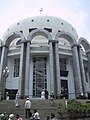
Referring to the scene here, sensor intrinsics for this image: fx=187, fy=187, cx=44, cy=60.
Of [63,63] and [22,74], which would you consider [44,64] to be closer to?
[63,63]

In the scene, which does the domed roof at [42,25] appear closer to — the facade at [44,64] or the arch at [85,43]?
the facade at [44,64]

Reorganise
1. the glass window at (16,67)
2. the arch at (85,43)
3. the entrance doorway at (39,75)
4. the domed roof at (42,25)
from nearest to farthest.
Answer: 1. the entrance doorway at (39,75)
2. the glass window at (16,67)
3. the arch at (85,43)
4. the domed roof at (42,25)

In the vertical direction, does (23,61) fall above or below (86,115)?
above

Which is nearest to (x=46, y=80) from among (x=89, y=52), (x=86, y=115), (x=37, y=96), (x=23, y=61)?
(x=37, y=96)

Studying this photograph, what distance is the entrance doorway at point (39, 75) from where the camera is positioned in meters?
26.2

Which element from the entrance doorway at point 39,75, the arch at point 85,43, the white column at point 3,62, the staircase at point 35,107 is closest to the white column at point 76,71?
the arch at point 85,43

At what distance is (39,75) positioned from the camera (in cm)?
2705

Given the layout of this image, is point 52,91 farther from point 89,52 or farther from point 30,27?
point 30,27

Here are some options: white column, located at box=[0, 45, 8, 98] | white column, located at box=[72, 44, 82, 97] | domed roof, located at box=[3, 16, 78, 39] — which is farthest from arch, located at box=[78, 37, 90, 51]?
white column, located at box=[0, 45, 8, 98]

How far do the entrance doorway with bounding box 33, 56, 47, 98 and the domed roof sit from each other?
5.73 metres

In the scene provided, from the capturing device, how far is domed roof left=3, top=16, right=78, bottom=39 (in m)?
31.8

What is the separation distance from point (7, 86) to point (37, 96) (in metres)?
4.78

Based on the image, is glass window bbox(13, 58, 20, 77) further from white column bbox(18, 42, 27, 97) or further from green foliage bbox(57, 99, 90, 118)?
green foliage bbox(57, 99, 90, 118)

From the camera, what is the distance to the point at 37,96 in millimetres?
25922
